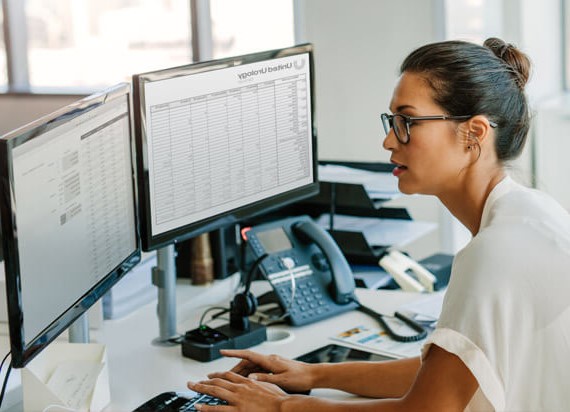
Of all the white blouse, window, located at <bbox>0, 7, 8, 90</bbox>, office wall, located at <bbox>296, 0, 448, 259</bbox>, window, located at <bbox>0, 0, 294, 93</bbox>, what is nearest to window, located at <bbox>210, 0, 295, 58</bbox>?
office wall, located at <bbox>296, 0, 448, 259</bbox>

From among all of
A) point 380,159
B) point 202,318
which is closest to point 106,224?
point 202,318

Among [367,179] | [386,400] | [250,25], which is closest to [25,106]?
[250,25]

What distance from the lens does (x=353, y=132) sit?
134 inches

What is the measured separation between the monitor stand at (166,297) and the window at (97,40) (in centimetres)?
301

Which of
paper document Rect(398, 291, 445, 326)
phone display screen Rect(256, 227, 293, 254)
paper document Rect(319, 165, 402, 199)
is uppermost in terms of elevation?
paper document Rect(319, 165, 402, 199)

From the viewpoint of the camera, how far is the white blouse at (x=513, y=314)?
1302 mm

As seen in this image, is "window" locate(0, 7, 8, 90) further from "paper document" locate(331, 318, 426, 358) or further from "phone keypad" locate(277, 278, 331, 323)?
"paper document" locate(331, 318, 426, 358)

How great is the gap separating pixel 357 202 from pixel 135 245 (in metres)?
0.85

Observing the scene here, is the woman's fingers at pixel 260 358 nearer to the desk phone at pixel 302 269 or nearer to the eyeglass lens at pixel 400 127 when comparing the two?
the desk phone at pixel 302 269

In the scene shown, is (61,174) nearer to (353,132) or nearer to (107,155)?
(107,155)

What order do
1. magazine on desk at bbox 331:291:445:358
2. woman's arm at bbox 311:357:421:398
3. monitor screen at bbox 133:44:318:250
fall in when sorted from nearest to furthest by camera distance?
1. woman's arm at bbox 311:357:421:398
2. monitor screen at bbox 133:44:318:250
3. magazine on desk at bbox 331:291:445:358

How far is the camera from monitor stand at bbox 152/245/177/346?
6.47 feet

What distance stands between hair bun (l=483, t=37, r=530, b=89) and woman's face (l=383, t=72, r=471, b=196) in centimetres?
16

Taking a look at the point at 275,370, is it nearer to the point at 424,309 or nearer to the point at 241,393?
the point at 241,393
